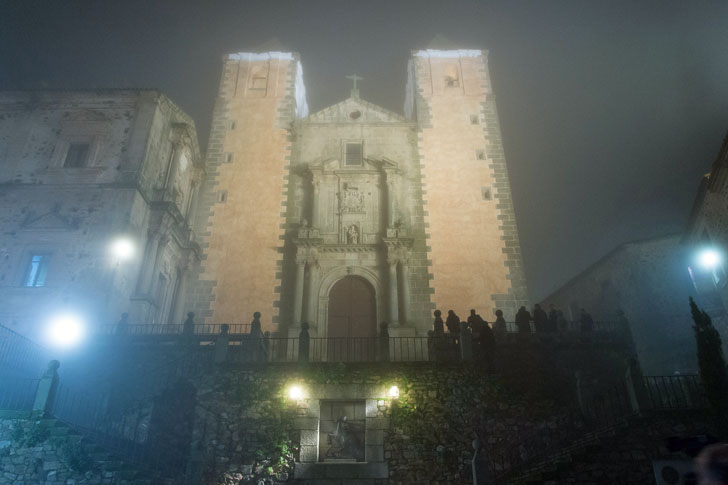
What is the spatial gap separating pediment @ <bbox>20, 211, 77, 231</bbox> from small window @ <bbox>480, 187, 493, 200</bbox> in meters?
17.3

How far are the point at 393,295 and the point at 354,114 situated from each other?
10260 mm

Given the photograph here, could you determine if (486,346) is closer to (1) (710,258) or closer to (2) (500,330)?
(2) (500,330)

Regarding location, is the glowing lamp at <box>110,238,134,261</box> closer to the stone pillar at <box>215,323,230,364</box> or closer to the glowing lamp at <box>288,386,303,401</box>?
the stone pillar at <box>215,323,230,364</box>

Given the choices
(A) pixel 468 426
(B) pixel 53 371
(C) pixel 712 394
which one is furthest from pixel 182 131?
(C) pixel 712 394

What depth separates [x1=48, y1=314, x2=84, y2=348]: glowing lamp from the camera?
1638 centimetres

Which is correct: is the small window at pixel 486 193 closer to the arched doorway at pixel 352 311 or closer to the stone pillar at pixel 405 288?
the stone pillar at pixel 405 288

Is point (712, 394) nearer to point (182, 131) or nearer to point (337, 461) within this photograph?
point (337, 461)

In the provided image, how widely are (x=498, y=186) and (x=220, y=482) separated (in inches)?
679

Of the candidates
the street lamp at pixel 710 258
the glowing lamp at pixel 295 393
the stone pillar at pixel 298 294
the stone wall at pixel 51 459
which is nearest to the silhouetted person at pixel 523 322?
the glowing lamp at pixel 295 393

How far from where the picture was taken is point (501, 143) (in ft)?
80.1

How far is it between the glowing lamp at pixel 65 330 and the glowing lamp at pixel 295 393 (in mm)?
8065

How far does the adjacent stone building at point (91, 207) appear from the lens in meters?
17.5

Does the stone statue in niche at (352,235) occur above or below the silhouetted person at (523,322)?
above

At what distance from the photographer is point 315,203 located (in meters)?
22.1
